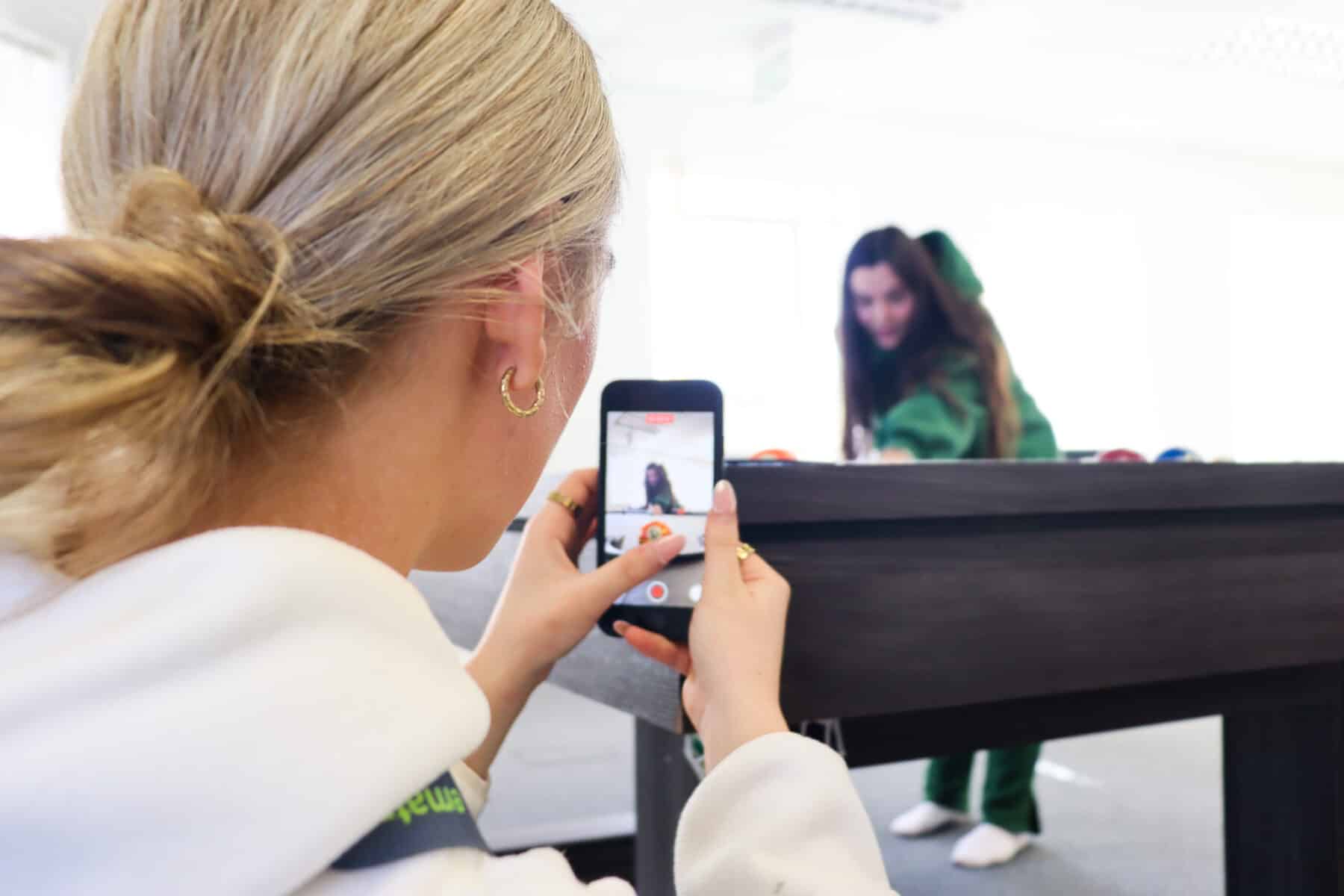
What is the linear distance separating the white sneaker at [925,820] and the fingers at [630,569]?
156 centimetres

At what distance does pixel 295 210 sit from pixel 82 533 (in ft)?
0.44

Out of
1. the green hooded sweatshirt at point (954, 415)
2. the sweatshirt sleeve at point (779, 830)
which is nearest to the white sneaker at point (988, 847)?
the green hooded sweatshirt at point (954, 415)

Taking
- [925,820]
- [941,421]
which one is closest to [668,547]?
[941,421]

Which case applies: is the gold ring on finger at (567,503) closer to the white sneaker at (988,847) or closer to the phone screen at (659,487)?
the phone screen at (659,487)

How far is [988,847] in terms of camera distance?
5.87ft

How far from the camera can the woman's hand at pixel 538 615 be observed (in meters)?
0.63

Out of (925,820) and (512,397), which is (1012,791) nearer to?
(925,820)

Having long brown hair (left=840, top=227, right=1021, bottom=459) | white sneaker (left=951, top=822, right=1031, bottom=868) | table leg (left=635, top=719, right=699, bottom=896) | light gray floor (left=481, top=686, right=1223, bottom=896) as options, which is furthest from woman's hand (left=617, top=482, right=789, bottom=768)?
white sneaker (left=951, top=822, right=1031, bottom=868)

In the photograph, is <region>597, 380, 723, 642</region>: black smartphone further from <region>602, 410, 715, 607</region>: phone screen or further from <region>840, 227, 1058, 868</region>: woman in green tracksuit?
<region>840, 227, 1058, 868</region>: woman in green tracksuit

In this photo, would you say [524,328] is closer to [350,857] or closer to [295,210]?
[295,210]

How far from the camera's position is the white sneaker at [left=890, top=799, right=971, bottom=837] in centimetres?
197

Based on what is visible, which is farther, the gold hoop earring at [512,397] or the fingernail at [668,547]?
the fingernail at [668,547]

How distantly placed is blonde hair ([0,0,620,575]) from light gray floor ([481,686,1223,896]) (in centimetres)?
126

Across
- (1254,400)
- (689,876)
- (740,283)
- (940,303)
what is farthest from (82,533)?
(1254,400)
